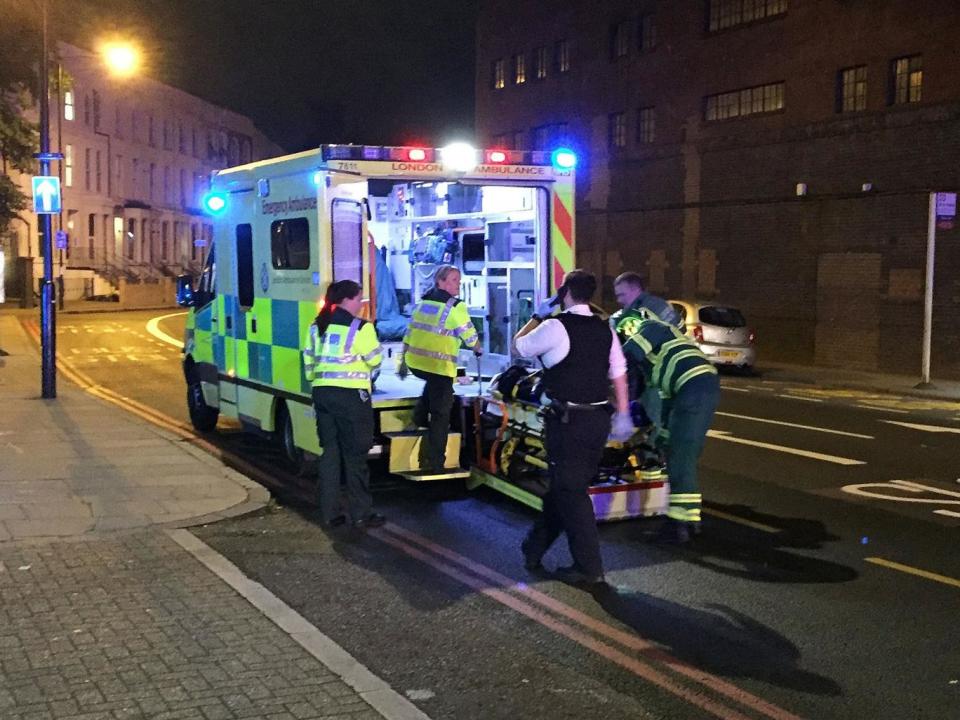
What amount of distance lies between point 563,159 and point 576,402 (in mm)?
3886

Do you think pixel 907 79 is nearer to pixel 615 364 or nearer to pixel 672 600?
pixel 615 364

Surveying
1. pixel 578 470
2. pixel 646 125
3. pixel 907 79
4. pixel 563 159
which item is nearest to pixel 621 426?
pixel 578 470

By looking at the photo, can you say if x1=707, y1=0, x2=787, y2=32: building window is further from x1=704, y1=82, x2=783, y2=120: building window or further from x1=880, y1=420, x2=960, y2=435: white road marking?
x1=880, y1=420, x2=960, y2=435: white road marking

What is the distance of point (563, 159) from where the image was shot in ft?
32.1

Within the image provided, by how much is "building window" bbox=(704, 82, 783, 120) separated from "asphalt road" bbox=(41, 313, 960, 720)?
624 inches

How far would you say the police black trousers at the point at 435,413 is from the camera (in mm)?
8828

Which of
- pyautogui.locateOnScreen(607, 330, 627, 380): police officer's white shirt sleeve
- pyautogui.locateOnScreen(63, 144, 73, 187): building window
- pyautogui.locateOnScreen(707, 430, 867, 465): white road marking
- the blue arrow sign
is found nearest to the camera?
pyautogui.locateOnScreen(607, 330, 627, 380): police officer's white shirt sleeve

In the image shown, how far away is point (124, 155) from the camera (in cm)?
5875

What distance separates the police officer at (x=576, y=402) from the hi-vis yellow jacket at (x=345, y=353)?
5.04 ft

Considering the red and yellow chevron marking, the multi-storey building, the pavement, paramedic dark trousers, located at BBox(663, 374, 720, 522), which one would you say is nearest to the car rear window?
the red and yellow chevron marking

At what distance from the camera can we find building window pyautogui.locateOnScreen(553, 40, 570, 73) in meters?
31.5

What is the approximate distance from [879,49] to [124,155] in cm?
4524

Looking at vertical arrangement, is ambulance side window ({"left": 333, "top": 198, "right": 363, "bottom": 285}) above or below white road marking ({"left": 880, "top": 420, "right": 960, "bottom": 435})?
above

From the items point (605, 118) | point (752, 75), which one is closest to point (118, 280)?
point (605, 118)
